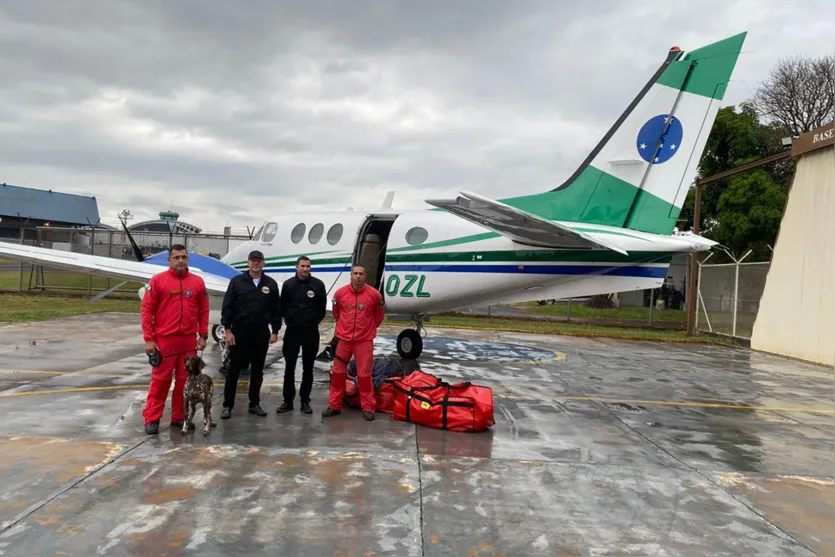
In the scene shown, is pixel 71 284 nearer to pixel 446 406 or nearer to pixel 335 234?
pixel 335 234

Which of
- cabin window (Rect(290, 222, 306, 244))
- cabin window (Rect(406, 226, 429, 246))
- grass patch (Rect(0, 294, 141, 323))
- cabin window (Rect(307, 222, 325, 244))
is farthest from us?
grass patch (Rect(0, 294, 141, 323))

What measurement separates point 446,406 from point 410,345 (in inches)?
225

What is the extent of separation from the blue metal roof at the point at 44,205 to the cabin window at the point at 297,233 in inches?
2808

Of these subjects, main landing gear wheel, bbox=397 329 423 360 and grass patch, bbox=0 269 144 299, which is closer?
main landing gear wheel, bbox=397 329 423 360

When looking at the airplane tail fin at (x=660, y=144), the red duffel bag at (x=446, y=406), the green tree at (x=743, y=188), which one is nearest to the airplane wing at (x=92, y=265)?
the red duffel bag at (x=446, y=406)

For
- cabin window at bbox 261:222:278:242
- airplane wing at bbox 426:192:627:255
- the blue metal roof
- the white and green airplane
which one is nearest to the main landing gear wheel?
the white and green airplane

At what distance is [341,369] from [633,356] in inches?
410

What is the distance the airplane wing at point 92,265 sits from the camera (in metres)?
11.0

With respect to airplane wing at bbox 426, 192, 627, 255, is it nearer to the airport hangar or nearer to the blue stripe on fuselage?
the blue stripe on fuselage

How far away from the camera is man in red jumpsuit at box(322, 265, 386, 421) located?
308 inches

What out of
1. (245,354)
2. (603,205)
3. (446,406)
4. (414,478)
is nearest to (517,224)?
(603,205)

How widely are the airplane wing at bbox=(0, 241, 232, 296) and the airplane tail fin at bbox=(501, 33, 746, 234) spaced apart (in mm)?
7724

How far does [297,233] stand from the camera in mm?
13797

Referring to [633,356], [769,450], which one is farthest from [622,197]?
[633,356]
